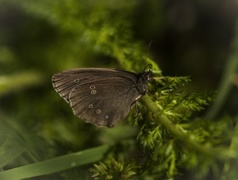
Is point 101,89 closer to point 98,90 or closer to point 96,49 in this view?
point 98,90

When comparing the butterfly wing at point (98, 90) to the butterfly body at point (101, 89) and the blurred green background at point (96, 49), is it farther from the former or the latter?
the blurred green background at point (96, 49)

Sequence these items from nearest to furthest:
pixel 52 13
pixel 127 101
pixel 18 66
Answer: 1. pixel 127 101
2. pixel 52 13
3. pixel 18 66

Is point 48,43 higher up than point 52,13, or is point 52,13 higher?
point 52,13

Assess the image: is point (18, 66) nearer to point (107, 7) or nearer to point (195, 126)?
point (107, 7)

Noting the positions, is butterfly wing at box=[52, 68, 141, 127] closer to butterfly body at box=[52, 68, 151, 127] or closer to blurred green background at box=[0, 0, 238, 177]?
butterfly body at box=[52, 68, 151, 127]

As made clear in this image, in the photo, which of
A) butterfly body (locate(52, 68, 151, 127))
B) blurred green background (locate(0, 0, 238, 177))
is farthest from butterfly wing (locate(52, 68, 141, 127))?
blurred green background (locate(0, 0, 238, 177))

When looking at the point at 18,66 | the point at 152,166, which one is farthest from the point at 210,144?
the point at 18,66
